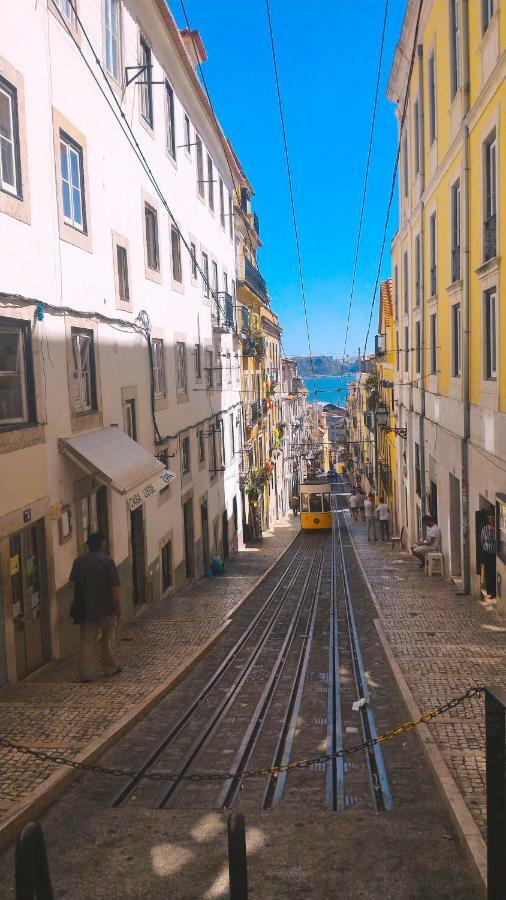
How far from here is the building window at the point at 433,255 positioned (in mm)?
18375

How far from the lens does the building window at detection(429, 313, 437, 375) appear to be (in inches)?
731

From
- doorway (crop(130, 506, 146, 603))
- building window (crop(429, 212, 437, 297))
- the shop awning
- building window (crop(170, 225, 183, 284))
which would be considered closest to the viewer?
the shop awning

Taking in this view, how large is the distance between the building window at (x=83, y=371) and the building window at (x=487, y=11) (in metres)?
7.79

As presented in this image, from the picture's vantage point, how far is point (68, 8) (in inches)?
403

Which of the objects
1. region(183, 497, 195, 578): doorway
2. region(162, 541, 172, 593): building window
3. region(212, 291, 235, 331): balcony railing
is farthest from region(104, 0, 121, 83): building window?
region(212, 291, 235, 331): balcony railing

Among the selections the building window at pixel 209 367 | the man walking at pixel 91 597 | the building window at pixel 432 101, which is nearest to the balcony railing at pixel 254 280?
the building window at pixel 209 367

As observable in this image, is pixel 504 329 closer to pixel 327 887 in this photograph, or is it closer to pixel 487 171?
pixel 487 171

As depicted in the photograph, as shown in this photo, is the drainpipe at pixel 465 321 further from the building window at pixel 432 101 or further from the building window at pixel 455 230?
the building window at pixel 432 101

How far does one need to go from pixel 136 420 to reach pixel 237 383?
16.7 m

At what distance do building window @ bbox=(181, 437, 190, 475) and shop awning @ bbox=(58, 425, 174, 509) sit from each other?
20.7 feet

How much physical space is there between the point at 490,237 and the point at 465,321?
77.1 inches

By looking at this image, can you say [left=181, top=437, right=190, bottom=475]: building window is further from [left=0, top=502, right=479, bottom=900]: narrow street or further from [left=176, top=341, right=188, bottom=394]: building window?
[left=0, top=502, right=479, bottom=900]: narrow street

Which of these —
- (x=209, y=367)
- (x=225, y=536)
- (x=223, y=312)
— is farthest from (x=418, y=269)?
(x=225, y=536)

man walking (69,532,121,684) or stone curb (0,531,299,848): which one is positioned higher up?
man walking (69,532,121,684)
